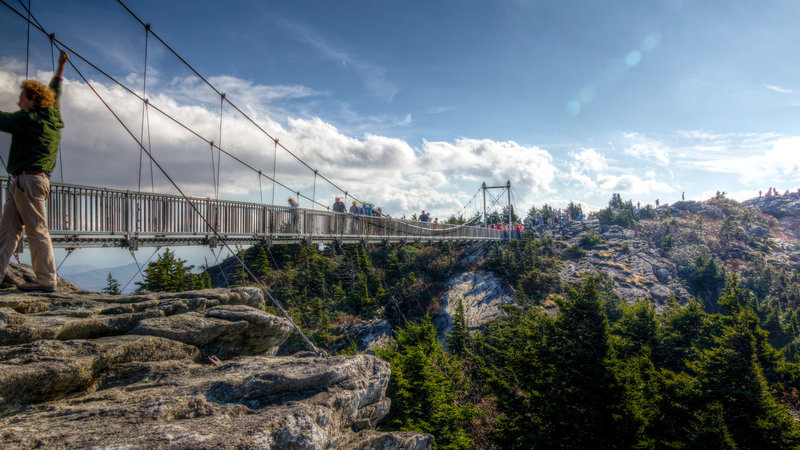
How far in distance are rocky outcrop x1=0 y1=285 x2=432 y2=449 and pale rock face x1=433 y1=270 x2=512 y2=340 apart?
17192 mm

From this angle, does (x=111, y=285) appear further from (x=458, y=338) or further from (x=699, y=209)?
(x=699, y=209)

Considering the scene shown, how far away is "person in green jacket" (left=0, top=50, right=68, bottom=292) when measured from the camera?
4.32m

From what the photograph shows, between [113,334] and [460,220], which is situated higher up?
[460,220]

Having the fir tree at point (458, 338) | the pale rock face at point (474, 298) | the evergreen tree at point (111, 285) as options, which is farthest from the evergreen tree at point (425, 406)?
the evergreen tree at point (111, 285)

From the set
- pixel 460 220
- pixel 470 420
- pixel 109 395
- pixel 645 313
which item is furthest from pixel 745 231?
pixel 109 395

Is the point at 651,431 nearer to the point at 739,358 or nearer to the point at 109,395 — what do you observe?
the point at 739,358

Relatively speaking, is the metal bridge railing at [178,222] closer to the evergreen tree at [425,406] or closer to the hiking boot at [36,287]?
the hiking boot at [36,287]

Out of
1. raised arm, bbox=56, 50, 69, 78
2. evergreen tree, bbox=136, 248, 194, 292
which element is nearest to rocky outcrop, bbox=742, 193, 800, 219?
evergreen tree, bbox=136, 248, 194, 292

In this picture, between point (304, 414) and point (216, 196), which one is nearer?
point (304, 414)

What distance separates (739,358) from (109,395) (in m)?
13.4

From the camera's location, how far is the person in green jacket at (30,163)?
4.32 metres

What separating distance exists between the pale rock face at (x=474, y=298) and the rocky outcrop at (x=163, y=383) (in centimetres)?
1719

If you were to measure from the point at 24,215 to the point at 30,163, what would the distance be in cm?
61

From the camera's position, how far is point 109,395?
4.03 m
